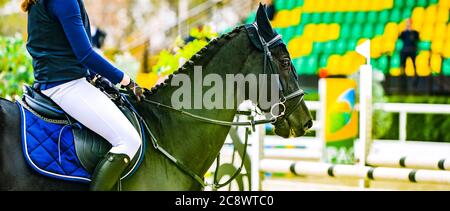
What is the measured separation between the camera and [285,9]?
18750mm

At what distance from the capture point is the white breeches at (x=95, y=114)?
4.39m

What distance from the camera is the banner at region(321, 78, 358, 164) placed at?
11102 mm

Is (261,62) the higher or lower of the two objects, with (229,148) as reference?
higher

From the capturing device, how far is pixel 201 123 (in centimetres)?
489

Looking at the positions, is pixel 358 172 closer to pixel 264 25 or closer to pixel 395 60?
pixel 264 25

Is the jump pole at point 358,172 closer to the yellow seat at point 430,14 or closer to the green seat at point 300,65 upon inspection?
the yellow seat at point 430,14

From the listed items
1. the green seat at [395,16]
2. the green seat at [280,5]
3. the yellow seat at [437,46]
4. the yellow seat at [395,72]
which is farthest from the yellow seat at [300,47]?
the yellow seat at [437,46]

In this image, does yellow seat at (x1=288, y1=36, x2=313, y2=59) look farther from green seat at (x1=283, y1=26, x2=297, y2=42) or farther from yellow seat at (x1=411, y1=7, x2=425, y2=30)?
yellow seat at (x1=411, y1=7, x2=425, y2=30)

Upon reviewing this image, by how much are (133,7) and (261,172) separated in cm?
1986

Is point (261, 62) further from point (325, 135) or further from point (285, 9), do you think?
point (285, 9)

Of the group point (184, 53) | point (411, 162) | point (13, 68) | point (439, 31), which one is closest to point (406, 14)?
point (439, 31)

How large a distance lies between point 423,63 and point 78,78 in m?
12.0
